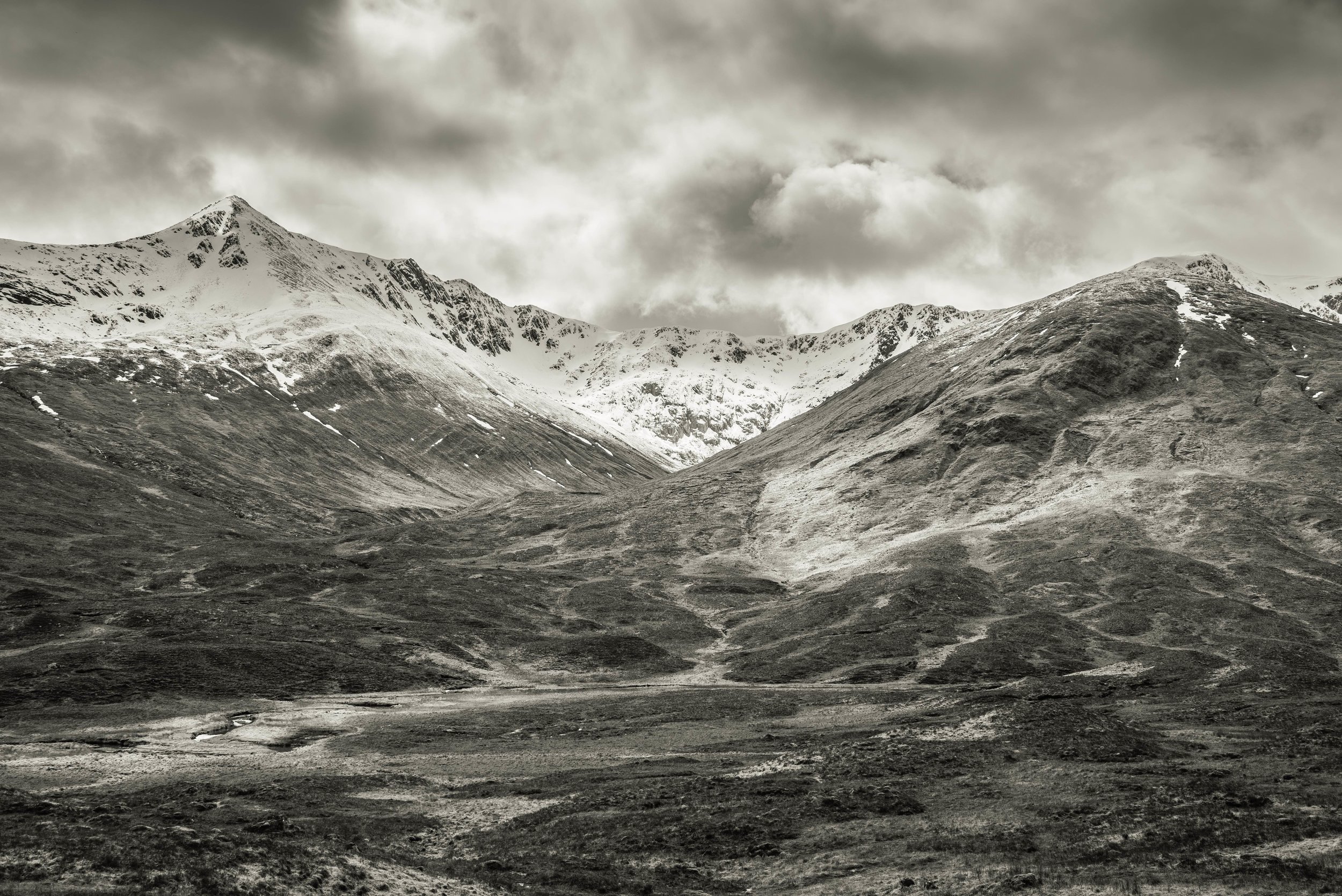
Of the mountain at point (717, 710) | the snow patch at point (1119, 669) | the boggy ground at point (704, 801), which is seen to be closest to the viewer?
the boggy ground at point (704, 801)

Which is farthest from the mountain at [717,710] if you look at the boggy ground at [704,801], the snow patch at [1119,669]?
the snow patch at [1119,669]

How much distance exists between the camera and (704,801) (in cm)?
4644

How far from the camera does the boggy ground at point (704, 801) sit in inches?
1248

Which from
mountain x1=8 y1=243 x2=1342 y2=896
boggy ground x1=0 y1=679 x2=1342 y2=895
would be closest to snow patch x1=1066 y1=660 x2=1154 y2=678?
mountain x1=8 y1=243 x2=1342 y2=896

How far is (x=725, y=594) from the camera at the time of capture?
173 m

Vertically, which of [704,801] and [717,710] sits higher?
[704,801]

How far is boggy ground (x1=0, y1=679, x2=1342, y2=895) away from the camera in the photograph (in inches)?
1248

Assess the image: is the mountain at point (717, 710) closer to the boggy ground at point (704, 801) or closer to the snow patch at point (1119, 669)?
the boggy ground at point (704, 801)

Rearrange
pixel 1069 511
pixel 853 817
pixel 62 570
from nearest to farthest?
pixel 853 817, pixel 62 570, pixel 1069 511

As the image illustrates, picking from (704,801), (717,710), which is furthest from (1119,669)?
(704,801)

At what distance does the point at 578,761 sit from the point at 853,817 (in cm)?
2472

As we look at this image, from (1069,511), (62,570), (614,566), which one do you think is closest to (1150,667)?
(1069,511)

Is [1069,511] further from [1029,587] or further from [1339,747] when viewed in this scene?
[1339,747]

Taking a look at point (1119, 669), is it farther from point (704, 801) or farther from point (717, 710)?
point (704, 801)
